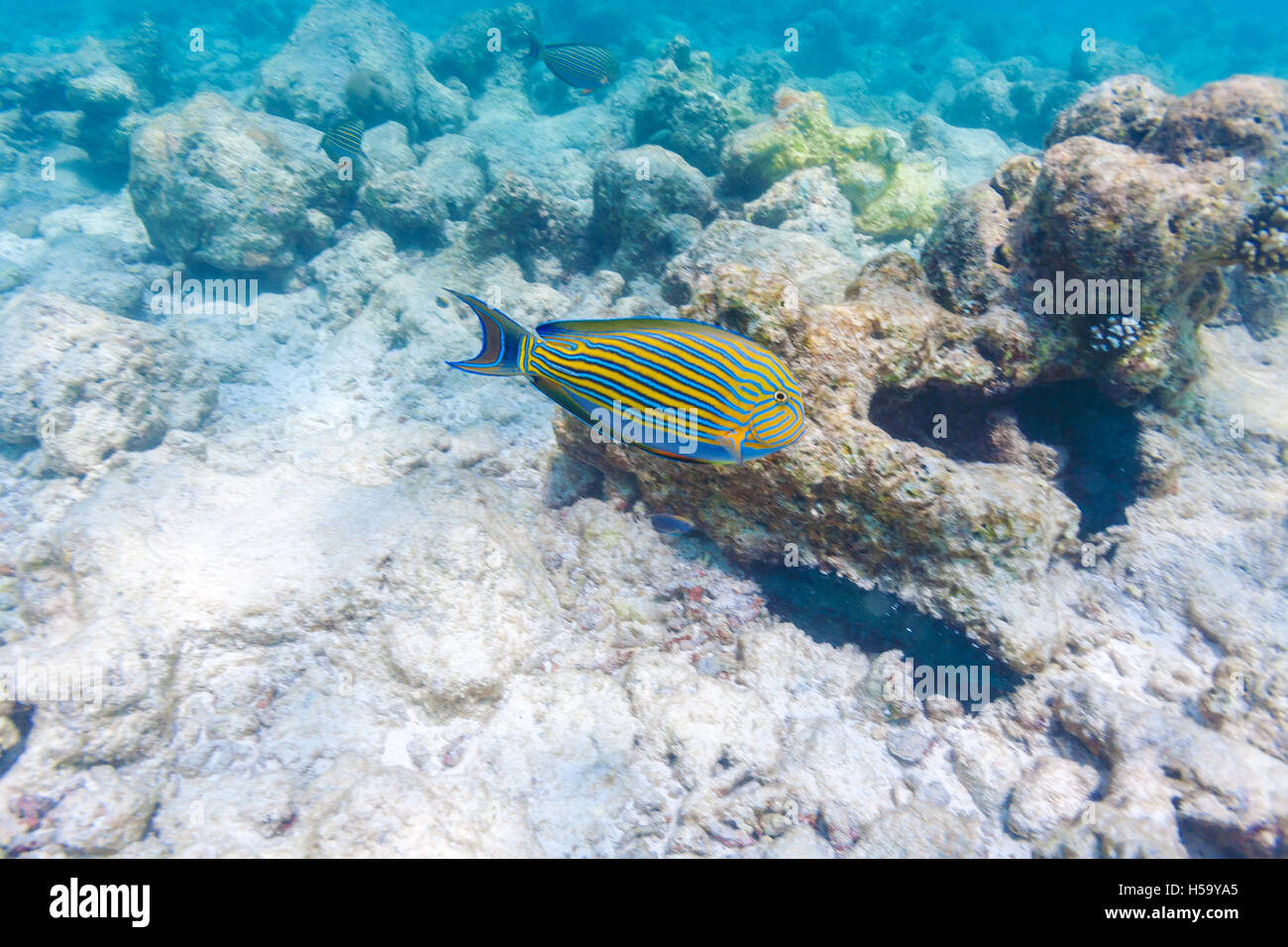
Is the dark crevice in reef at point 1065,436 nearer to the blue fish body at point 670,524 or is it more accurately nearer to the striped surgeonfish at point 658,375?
the blue fish body at point 670,524

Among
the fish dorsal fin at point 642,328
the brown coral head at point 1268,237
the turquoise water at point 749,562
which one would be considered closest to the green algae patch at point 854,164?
the turquoise water at point 749,562

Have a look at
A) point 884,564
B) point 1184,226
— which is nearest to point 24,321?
point 884,564

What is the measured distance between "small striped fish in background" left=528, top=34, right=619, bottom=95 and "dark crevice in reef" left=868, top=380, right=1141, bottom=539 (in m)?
7.02

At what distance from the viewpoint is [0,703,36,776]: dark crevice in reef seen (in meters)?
3.07

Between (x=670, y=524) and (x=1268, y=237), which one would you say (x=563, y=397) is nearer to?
(x=670, y=524)

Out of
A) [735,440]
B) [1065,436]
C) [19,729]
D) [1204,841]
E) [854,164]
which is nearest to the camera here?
[735,440]

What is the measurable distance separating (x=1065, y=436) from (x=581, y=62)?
7.71 m

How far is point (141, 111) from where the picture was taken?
1238 centimetres

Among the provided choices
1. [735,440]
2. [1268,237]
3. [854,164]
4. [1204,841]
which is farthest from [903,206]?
[735,440]

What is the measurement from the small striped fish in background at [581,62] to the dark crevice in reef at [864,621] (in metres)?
7.65

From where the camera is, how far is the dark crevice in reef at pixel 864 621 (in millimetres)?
3274

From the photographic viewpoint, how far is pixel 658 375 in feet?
6.12

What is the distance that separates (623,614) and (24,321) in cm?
691
